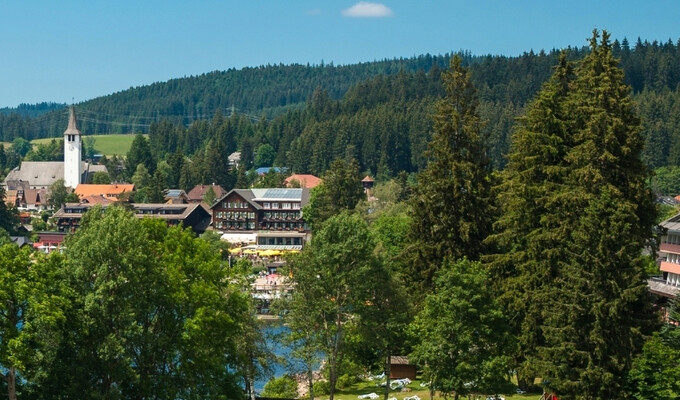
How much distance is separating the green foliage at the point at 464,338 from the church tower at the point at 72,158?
13710cm

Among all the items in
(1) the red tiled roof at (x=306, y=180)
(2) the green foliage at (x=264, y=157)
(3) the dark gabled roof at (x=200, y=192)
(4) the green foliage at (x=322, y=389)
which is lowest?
(4) the green foliage at (x=322, y=389)

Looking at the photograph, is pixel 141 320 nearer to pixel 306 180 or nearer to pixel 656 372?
pixel 656 372

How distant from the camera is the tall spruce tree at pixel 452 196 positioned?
1497 inches

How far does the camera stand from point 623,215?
95.2 feet

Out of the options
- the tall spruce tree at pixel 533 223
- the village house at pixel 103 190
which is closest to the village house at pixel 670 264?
the tall spruce tree at pixel 533 223

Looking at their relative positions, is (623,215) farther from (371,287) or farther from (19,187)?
(19,187)

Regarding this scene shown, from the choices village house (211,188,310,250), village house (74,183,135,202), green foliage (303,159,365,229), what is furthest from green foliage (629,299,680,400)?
village house (74,183,135,202)

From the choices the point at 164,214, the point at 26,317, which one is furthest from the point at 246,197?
the point at 26,317

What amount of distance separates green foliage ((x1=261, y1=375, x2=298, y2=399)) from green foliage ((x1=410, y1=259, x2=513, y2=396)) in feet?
24.9

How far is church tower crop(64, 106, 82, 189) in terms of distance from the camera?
6422 inches

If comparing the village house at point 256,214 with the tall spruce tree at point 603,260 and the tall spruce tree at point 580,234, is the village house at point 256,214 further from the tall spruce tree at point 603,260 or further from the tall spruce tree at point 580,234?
the tall spruce tree at point 603,260

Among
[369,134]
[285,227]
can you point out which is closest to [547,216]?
[285,227]

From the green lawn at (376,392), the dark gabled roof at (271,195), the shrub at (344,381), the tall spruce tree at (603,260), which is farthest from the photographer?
the dark gabled roof at (271,195)

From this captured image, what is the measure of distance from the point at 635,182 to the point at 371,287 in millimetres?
8951
